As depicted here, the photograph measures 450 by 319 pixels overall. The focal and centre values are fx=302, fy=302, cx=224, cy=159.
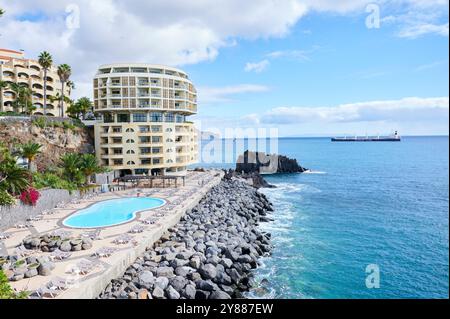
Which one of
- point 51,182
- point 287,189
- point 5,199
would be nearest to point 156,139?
point 51,182

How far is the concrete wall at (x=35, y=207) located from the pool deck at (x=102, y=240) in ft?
3.60

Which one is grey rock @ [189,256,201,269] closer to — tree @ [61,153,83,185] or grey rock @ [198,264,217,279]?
grey rock @ [198,264,217,279]

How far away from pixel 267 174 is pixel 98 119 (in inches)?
2241

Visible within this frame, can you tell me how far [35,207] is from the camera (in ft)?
113

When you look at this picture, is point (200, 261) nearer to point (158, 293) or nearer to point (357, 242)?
point (158, 293)

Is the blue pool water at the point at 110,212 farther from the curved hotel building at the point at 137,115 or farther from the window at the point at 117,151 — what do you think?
the window at the point at 117,151

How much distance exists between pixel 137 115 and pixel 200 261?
40.4 m

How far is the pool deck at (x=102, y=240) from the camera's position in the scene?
18406 millimetres

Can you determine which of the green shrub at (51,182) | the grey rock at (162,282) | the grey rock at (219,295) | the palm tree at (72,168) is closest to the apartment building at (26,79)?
the palm tree at (72,168)

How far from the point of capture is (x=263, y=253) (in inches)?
1253

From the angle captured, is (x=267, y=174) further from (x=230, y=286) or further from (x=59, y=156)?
(x=230, y=286)

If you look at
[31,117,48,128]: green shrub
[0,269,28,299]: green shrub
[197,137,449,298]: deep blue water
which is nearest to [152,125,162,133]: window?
[31,117,48,128]: green shrub

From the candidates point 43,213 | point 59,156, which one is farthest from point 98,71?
point 43,213

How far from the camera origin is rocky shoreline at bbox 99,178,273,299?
67.5 ft
